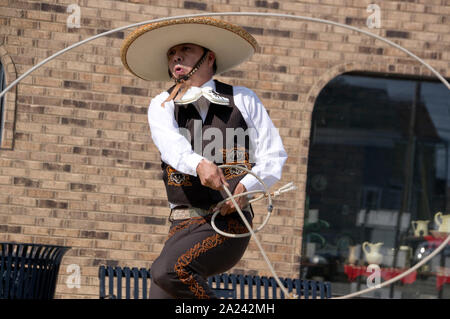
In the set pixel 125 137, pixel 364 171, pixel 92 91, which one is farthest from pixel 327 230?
pixel 92 91

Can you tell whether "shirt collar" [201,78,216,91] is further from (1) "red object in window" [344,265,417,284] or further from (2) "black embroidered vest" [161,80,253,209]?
(1) "red object in window" [344,265,417,284]

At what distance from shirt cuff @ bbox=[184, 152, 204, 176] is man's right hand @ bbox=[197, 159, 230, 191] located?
22 mm

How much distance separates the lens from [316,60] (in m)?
7.14

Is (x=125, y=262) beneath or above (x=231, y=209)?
beneath

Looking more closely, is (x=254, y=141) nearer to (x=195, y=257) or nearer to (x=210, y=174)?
(x=210, y=174)

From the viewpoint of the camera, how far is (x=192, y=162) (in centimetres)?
343

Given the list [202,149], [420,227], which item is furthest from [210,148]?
[420,227]

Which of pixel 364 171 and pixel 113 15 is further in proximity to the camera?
pixel 364 171

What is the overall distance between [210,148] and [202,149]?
40 millimetres

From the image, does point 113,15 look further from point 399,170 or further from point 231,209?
point 231,209

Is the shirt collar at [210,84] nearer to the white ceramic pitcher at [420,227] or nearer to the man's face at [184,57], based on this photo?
the man's face at [184,57]

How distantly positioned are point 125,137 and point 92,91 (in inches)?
21.0

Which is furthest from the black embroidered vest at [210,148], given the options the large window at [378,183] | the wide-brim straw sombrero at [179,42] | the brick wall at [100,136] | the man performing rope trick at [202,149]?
the large window at [378,183]

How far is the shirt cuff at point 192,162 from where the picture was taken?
3.42 m
